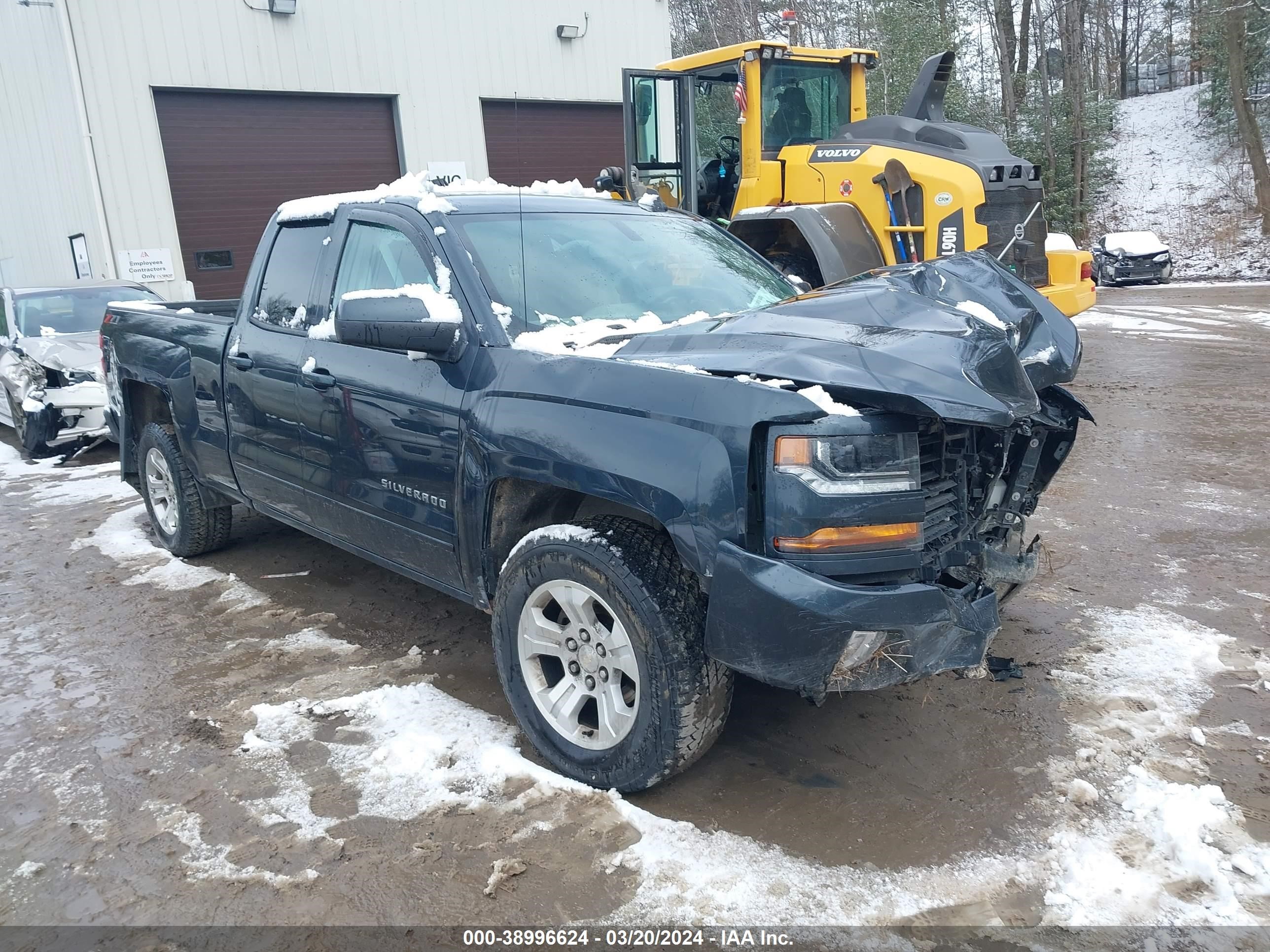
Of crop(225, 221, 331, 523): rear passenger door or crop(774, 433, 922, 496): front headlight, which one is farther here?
crop(225, 221, 331, 523): rear passenger door

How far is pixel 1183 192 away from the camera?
26328mm

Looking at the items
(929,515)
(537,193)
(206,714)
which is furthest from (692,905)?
(537,193)

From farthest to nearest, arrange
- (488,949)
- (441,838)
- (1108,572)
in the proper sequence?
(1108,572) → (441,838) → (488,949)

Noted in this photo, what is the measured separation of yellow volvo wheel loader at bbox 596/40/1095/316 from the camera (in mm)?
8523

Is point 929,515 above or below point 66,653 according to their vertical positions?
above

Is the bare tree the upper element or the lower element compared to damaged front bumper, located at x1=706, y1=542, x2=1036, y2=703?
upper

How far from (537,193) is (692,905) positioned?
9.83 ft

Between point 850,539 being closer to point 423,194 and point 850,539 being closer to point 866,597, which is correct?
point 866,597

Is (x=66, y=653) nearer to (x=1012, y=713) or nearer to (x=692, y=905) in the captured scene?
(x=692, y=905)

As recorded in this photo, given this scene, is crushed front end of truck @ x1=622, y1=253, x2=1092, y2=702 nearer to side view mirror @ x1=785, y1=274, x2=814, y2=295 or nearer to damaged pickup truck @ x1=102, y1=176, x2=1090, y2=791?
damaged pickup truck @ x1=102, y1=176, x2=1090, y2=791

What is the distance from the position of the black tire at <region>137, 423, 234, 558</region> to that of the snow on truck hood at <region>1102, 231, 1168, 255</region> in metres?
20.3

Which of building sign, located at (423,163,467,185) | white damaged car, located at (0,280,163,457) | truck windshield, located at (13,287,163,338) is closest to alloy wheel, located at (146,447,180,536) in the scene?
white damaged car, located at (0,280,163,457)

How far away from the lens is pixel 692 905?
2646 mm

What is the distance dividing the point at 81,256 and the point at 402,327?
1227cm
